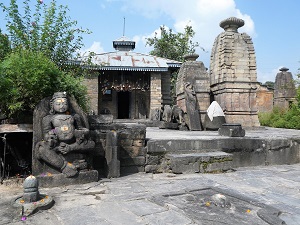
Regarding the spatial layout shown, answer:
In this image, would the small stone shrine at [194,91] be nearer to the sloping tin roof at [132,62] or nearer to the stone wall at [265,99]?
the sloping tin roof at [132,62]

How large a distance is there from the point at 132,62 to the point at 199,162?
45.3ft

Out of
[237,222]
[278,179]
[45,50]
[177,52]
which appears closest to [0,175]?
[45,50]

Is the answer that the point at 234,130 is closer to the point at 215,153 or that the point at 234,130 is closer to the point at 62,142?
the point at 215,153

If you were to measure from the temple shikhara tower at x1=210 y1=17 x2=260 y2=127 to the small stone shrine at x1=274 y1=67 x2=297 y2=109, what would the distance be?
10.4 meters

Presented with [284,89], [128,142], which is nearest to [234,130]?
[128,142]

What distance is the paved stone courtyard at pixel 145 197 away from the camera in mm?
2811

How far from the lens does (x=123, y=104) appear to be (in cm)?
2198

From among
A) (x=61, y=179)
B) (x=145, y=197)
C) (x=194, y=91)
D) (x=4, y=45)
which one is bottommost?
(x=145, y=197)

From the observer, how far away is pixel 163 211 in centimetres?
302

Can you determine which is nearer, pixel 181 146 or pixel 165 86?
pixel 181 146

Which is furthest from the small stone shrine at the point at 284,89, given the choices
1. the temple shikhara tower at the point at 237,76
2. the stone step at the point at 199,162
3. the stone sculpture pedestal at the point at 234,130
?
the stone step at the point at 199,162

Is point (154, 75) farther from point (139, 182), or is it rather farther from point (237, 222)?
point (237, 222)

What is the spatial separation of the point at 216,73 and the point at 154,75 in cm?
845

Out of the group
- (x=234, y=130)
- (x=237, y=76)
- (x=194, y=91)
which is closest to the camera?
(x=234, y=130)
